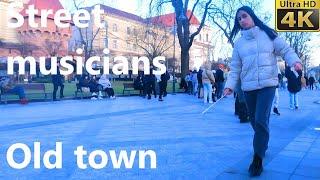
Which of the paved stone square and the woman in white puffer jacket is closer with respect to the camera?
the woman in white puffer jacket

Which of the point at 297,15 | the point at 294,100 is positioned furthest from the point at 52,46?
the point at 297,15

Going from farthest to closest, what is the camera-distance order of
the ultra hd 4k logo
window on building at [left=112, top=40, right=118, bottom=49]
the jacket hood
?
window on building at [left=112, top=40, right=118, bottom=49]
the ultra hd 4k logo
the jacket hood

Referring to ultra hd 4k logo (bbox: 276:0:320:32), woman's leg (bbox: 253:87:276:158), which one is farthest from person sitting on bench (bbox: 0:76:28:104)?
woman's leg (bbox: 253:87:276:158)

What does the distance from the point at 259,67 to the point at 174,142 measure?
277cm

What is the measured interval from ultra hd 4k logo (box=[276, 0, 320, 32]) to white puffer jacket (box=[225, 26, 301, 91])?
126cm

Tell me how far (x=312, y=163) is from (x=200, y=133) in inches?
126

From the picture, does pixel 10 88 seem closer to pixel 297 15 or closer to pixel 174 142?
pixel 174 142

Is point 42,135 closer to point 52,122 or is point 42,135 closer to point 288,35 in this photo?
point 52,122

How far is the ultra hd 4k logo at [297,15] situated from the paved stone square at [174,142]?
182 centimetres

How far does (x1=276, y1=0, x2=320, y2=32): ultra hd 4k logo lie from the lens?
250 inches

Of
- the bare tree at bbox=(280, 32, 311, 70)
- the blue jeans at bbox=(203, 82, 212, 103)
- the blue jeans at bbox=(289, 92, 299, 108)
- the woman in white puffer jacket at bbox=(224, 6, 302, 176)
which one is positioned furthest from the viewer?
the bare tree at bbox=(280, 32, 311, 70)

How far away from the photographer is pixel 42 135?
844 cm

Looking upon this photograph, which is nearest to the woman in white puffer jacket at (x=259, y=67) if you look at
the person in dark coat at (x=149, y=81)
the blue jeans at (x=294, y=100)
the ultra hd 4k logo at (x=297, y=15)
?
the ultra hd 4k logo at (x=297, y=15)

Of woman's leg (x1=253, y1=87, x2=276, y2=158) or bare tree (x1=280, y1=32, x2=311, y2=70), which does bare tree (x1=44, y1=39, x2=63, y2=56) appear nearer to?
bare tree (x1=280, y1=32, x2=311, y2=70)
